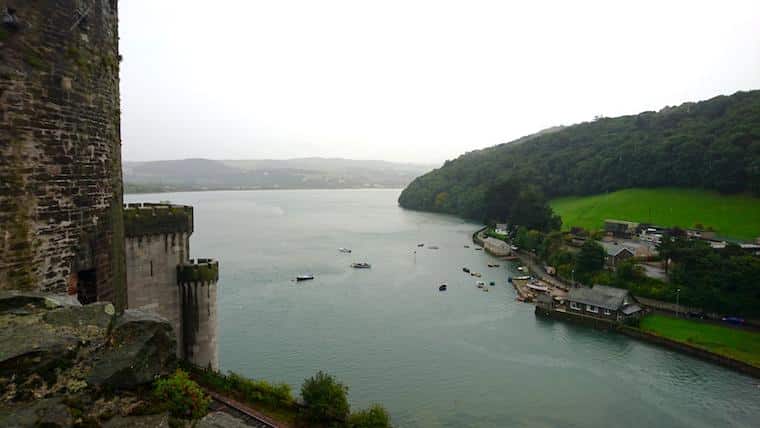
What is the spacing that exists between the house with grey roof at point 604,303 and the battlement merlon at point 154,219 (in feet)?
98.5

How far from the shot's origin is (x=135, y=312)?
187 inches

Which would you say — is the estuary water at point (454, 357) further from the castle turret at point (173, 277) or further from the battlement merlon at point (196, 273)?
the battlement merlon at point (196, 273)

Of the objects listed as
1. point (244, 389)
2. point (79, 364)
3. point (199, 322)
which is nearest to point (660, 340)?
point (244, 389)

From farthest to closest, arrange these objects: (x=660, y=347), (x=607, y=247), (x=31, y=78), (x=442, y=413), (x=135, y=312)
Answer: (x=607, y=247), (x=660, y=347), (x=442, y=413), (x=31, y=78), (x=135, y=312)

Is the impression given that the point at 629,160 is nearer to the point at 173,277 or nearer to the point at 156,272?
the point at 173,277

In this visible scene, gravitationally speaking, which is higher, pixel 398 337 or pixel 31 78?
pixel 31 78

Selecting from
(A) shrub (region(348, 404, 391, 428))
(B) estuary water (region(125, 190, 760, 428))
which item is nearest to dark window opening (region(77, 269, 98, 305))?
(A) shrub (region(348, 404, 391, 428))

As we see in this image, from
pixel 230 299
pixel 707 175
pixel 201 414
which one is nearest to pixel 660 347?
pixel 230 299

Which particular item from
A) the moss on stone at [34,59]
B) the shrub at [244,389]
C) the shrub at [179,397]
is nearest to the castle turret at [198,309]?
the shrub at [244,389]

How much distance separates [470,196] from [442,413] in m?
87.6

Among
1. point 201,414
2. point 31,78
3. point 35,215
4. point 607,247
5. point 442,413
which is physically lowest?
point 442,413

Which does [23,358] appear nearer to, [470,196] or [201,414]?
[201,414]

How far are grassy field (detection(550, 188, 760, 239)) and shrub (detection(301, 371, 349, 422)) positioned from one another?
2059 inches

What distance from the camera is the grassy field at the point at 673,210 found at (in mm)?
55125
